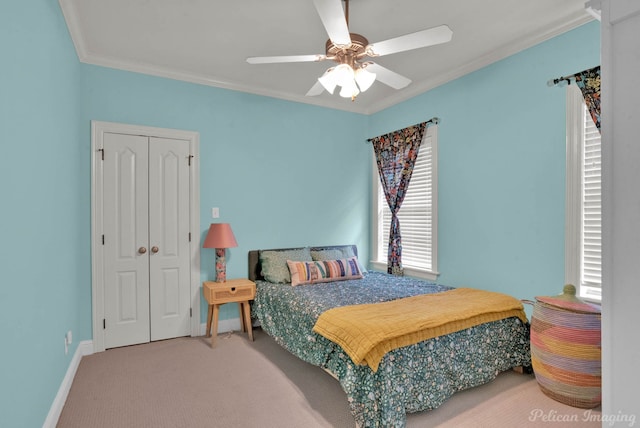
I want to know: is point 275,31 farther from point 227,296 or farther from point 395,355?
point 395,355

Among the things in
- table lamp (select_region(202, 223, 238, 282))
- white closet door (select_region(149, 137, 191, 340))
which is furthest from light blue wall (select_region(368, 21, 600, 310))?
white closet door (select_region(149, 137, 191, 340))

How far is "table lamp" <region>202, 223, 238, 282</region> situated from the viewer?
3414 mm

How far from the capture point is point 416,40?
2020mm

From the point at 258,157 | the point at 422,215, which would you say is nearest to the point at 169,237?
the point at 258,157

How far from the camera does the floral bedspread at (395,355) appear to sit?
1.90m

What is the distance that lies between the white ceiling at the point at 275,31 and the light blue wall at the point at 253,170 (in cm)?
15

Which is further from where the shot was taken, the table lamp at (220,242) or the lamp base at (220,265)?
the lamp base at (220,265)

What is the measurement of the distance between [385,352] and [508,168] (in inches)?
83.2

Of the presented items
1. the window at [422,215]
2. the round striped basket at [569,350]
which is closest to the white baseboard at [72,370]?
the window at [422,215]

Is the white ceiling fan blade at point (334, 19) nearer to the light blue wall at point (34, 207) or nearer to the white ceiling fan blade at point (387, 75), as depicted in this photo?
the white ceiling fan blade at point (387, 75)

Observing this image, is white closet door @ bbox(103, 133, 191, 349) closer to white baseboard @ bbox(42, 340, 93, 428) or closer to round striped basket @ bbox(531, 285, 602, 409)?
white baseboard @ bbox(42, 340, 93, 428)

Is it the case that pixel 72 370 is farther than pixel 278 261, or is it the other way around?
pixel 278 261

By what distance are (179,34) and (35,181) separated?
69.2 inches

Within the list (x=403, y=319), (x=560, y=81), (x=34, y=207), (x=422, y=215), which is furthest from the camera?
(x=422, y=215)
